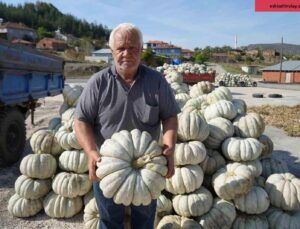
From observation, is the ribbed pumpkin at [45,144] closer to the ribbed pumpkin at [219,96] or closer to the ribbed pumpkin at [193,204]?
the ribbed pumpkin at [193,204]

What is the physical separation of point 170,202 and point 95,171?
5.95 feet

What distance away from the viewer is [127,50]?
2.88m

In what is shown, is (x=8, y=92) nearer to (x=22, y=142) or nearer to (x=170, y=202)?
(x=22, y=142)

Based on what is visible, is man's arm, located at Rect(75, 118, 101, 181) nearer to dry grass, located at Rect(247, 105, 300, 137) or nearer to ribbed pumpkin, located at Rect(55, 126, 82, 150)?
ribbed pumpkin, located at Rect(55, 126, 82, 150)

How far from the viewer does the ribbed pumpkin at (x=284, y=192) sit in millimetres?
4391

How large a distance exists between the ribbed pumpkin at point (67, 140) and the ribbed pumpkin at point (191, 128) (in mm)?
1492

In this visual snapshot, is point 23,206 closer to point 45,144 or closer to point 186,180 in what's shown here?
point 45,144

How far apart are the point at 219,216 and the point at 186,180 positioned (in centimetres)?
57

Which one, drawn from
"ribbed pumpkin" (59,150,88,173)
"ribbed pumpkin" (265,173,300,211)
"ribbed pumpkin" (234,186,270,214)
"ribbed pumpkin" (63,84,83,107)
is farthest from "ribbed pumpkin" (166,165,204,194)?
"ribbed pumpkin" (63,84,83,107)

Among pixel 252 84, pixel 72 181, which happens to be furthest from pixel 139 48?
pixel 252 84

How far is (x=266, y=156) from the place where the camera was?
5555 mm

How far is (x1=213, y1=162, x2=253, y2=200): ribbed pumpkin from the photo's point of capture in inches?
170

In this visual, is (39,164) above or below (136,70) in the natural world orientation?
below

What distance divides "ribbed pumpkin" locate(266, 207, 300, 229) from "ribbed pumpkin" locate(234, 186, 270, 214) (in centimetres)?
16
